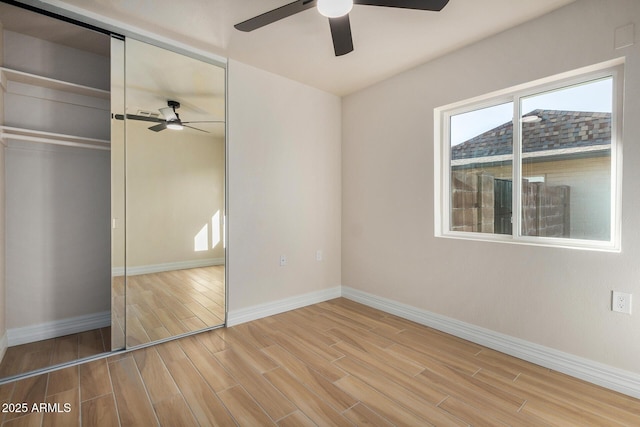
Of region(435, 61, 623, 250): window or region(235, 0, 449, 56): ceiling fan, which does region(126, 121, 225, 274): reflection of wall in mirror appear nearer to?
region(235, 0, 449, 56): ceiling fan

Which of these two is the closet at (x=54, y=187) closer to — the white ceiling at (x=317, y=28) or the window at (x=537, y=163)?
the white ceiling at (x=317, y=28)

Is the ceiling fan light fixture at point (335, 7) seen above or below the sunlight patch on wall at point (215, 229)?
above

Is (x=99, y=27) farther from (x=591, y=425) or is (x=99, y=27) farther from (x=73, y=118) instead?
(x=591, y=425)

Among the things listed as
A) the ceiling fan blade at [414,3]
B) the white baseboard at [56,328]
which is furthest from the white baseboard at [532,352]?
the white baseboard at [56,328]

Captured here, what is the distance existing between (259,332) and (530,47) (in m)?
3.15

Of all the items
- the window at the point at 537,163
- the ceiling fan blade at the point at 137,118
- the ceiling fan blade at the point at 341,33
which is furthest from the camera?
the ceiling fan blade at the point at 137,118

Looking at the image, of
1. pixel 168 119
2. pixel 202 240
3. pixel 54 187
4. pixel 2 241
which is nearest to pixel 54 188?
pixel 54 187

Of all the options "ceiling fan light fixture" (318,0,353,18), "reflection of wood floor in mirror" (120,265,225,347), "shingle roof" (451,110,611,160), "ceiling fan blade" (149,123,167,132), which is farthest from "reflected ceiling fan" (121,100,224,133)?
"shingle roof" (451,110,611,160)

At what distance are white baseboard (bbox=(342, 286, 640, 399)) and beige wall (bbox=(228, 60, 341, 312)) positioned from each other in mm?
1076

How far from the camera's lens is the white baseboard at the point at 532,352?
183 cm

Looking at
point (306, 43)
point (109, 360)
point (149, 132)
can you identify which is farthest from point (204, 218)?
point (306, 43)

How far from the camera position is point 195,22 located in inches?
88.1

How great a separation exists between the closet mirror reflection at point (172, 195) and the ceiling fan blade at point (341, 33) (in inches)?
51.2

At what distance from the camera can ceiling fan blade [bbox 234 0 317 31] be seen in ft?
5.30
